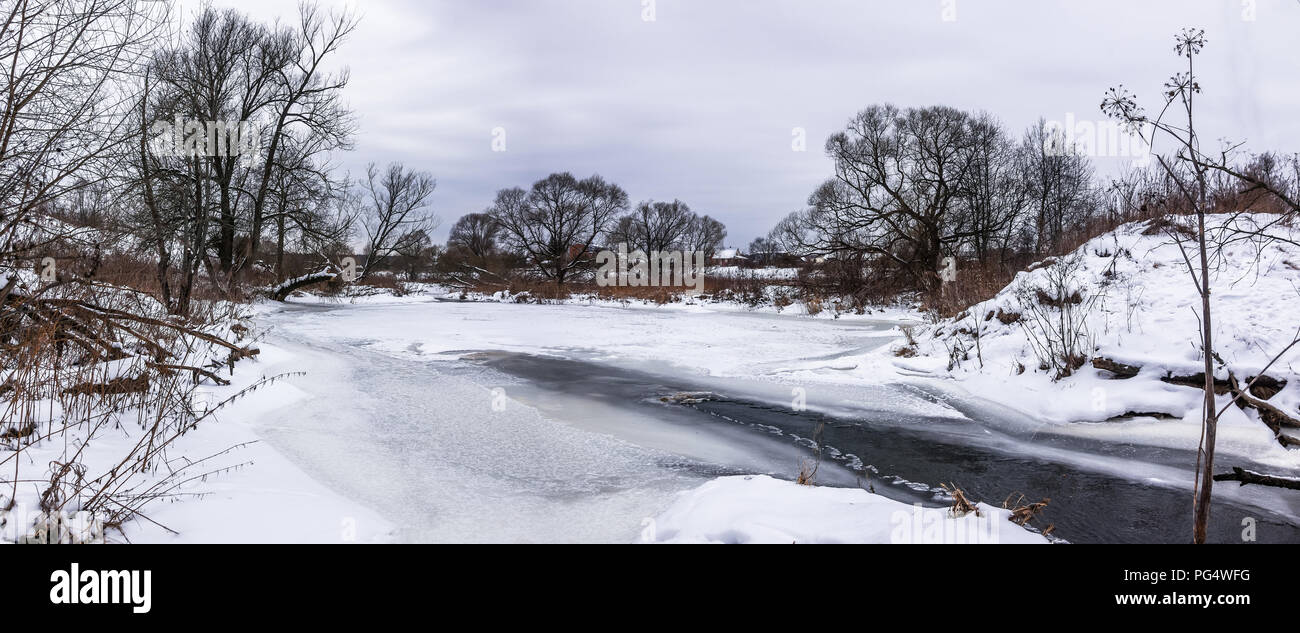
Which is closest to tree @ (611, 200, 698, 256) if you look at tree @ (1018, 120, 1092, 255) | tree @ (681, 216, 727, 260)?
tree @ (681, 216, 727, 260)

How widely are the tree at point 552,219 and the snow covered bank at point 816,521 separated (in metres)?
40.2

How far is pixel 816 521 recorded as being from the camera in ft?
11.0

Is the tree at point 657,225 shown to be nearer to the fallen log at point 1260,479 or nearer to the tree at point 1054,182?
the tree at point 1054,182

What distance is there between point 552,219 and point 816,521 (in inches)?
1704

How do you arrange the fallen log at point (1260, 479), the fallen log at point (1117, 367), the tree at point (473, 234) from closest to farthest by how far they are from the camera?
the fallen log at point (1260, 479) < the fallen log at point (1117, 367) < the tree at point (473, 234)

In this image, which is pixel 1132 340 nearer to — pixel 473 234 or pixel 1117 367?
pixel 1117 367

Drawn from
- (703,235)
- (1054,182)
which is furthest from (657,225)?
(1054,182)


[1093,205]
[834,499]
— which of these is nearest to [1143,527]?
[834,499]

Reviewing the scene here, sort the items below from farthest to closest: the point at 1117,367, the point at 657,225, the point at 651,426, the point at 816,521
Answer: the point at 657,225 → the point at 1117,367 → the point at 651,426 → the point at 816,521

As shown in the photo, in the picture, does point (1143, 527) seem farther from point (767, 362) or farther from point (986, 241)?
point (986, 241)

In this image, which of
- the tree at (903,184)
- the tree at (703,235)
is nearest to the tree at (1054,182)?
the tree at (903,184)

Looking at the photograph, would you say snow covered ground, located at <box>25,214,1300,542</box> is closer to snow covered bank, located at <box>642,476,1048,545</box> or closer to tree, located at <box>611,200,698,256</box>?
snow covered bank, located at <box>642,476,1048,545</box>

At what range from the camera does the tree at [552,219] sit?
1753 inches
